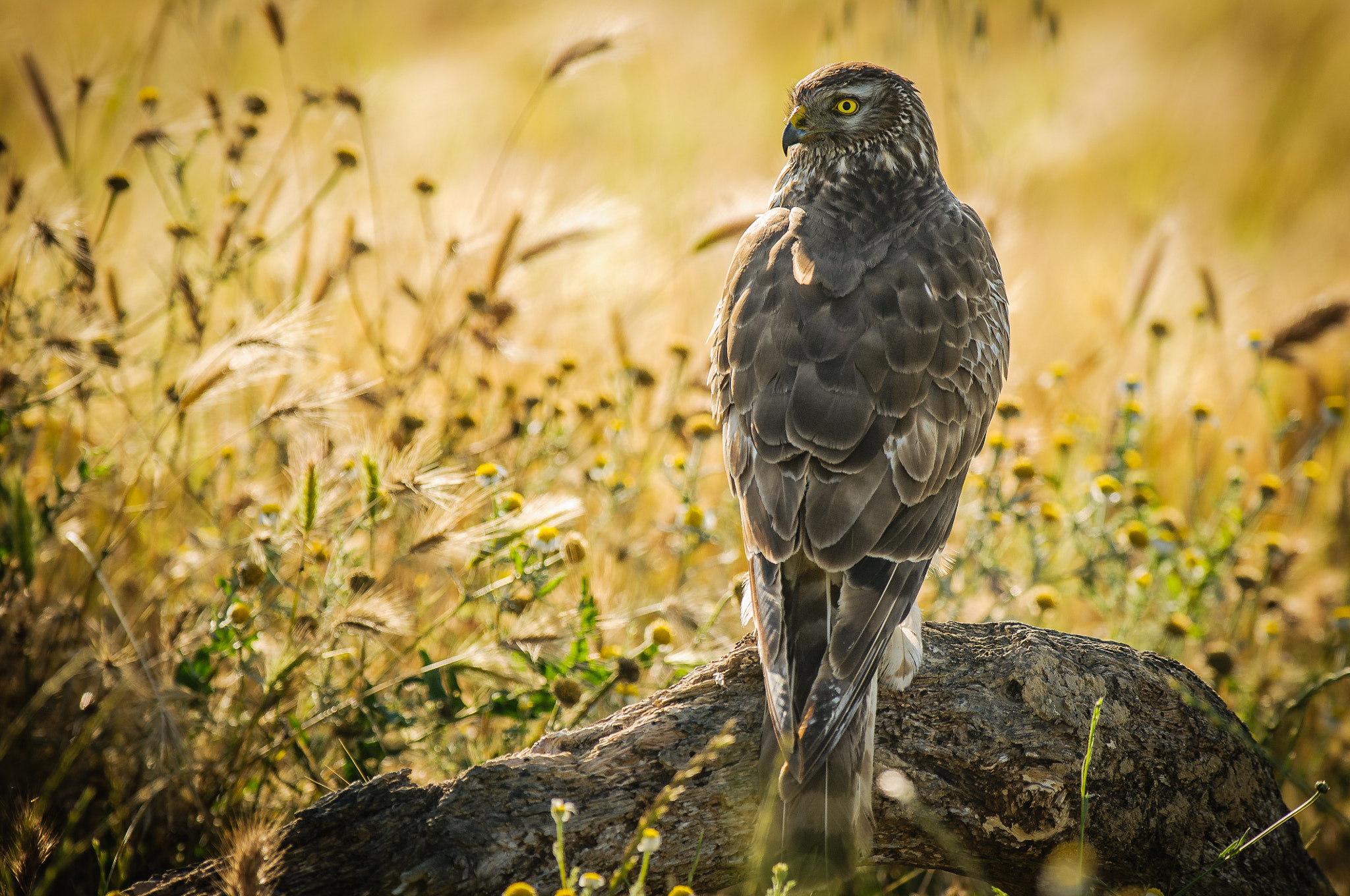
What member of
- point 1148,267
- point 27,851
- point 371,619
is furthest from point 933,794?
point 1148,267

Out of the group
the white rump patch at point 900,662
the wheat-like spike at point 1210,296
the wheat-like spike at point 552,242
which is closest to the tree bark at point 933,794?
the white rump patch at point 900,662

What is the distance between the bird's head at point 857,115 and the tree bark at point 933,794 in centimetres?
186

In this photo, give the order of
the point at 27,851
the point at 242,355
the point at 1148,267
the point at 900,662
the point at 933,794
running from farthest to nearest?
the point at 1148,267
the point at 242,355
the point at 900,662
the point at 933,794
the point at 27,851

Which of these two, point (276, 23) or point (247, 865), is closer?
point (247, 865)

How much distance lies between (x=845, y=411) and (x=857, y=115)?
1.39 meters

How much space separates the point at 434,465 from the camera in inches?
114

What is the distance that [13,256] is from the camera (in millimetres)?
4000

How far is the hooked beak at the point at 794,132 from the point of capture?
3.40 m

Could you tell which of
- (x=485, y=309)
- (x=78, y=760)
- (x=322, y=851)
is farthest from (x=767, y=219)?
(x=78, y=760)

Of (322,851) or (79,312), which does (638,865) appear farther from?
(79,312)

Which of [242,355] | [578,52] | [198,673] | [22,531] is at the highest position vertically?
[578,52]

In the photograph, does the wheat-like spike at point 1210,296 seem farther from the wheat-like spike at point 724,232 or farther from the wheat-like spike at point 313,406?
the wheat-like spike at point 313,406

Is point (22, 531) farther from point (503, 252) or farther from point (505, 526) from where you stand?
point (503, 252)

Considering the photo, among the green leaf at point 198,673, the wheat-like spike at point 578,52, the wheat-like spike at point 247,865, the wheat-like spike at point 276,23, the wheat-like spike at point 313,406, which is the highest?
the wheat-like spike at point 276,23
